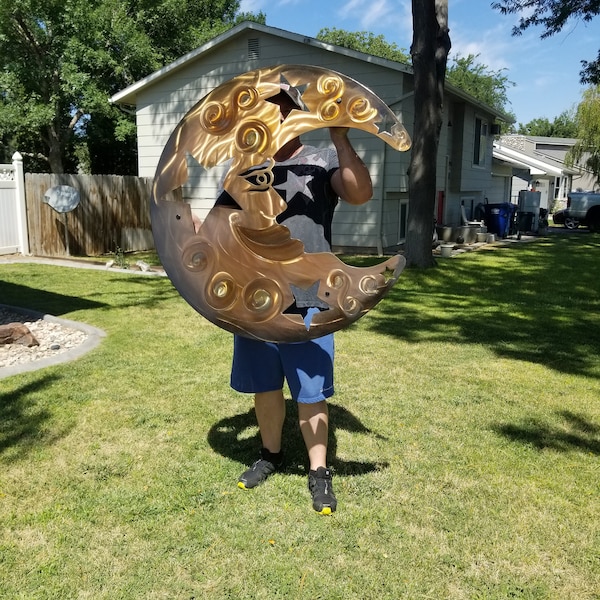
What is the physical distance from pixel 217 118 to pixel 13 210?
1148 cm

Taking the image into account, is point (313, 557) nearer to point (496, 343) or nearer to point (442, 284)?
point (496, 343)

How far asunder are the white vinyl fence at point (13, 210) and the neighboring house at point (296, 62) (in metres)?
3.62

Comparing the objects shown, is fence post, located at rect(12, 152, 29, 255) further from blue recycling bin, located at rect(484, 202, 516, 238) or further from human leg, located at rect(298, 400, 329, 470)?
blue recycling bin, located at rect(484, 202, 516, 238)

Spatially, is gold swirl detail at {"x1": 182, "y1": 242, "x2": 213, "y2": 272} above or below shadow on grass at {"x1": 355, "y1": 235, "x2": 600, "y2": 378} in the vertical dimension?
above

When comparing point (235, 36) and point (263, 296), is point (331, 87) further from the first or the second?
point (235, 36)

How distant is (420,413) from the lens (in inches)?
165

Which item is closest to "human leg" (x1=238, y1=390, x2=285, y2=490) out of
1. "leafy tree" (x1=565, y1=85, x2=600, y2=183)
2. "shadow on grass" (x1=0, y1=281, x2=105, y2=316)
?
"shadow on grass" (x1=0, y1=281, x2=105, y2=316)

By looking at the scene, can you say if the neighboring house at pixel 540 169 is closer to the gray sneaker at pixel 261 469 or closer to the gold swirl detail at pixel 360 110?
the gray sneaker at pixel 261 469

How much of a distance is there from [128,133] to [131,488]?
21.5 m

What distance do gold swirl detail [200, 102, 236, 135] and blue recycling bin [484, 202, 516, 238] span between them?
18.1m

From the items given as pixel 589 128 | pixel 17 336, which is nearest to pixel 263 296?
pixel 17 336

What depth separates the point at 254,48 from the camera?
14.0m

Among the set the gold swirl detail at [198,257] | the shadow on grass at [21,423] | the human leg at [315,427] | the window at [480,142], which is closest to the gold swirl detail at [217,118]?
the gold swirl detail at [198,257]

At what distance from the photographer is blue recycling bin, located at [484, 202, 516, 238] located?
19.3 m
